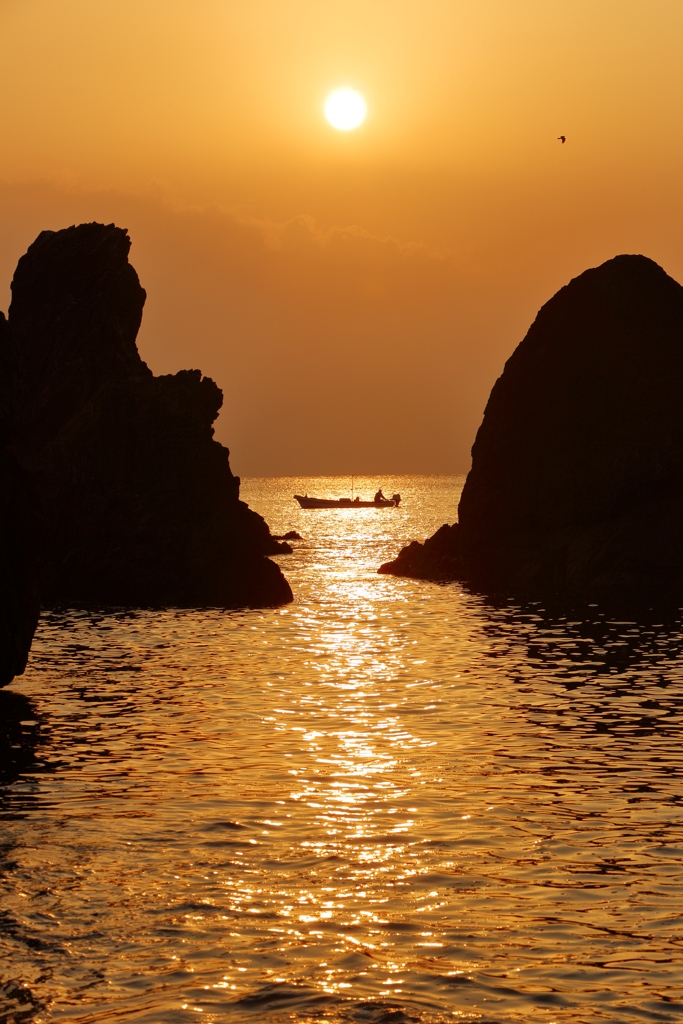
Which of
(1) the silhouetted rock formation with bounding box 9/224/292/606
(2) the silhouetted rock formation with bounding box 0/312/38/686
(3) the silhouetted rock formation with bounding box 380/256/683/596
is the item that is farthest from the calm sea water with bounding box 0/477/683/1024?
(3) the silhouetted rock formation with bounding box 380/256/683/596

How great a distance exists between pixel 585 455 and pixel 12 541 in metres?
57.0

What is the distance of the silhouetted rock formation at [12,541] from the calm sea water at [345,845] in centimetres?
214

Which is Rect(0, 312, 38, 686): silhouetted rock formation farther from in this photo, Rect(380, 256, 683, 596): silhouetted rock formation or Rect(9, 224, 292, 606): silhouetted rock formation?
Rect(380, 256, 683, 596): silhouetted rock formation

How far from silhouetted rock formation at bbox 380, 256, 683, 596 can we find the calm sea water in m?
39.1

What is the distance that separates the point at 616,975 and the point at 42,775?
15.5 meters

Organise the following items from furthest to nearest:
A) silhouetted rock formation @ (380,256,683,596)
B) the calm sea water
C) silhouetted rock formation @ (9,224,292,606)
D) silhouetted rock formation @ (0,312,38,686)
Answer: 1. silhouetted rock formation @ (380,256,683,596)
2. silhouetted rock formation @ (9,224,292,606)
3. silhouetted rock formation @ (0,312,38,686)
4. the calm sea water

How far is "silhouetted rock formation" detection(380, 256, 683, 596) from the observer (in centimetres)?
8381

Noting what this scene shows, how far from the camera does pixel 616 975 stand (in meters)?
15.2

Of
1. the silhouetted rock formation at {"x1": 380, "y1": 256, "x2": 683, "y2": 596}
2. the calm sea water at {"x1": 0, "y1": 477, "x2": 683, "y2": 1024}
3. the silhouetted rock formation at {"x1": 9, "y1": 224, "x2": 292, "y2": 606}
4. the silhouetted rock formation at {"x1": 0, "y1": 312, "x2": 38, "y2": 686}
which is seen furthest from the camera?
the silhouetted rock formation at {"x1": 380, "y1": 256, "x2": 683, "y2": 596}

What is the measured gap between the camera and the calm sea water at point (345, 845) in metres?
14.8

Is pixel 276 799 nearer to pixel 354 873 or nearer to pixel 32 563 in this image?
pixel 354 873

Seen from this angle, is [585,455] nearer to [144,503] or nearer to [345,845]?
[144,503]

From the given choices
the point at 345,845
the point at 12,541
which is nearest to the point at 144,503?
the point at 12,541

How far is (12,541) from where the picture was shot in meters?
37.0
